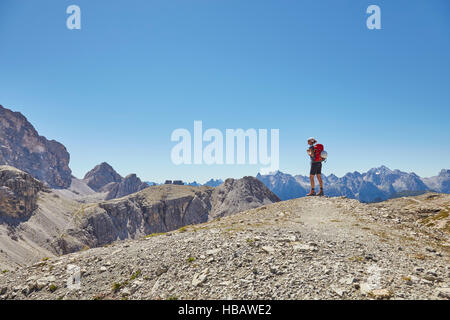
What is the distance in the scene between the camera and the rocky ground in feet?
32.3

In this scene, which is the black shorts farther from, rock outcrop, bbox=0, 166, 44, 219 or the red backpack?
rock outcrop, bbox=0, 166, 44, 219

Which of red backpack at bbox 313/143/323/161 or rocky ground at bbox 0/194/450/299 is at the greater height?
red backpack at bbox 313/143/323/161

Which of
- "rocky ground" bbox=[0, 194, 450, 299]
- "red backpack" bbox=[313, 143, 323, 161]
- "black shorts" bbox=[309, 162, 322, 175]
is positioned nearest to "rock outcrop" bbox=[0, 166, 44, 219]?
"rocky ground" bbox=[0, 194, 450, 299]

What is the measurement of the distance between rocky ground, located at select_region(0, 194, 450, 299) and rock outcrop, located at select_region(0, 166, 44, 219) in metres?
210

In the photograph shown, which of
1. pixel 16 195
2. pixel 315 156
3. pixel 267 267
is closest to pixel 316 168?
pixel 315 156

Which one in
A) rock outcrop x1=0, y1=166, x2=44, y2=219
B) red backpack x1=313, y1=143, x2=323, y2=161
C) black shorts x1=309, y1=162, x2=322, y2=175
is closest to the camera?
red backpack x1=313, y1=143, x2=323, y2=161

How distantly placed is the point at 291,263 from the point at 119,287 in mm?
9064

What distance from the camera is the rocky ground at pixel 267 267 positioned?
985 centimetres

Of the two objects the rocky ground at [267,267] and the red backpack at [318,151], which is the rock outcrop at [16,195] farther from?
the red backpack at [318,151]

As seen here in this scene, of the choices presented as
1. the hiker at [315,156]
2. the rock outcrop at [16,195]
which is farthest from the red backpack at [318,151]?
the rock outcrop at [16,195]

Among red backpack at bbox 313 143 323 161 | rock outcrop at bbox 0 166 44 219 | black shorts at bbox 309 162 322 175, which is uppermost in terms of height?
red backpack at bbox 313 143 323 161

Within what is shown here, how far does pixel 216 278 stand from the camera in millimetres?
11477
